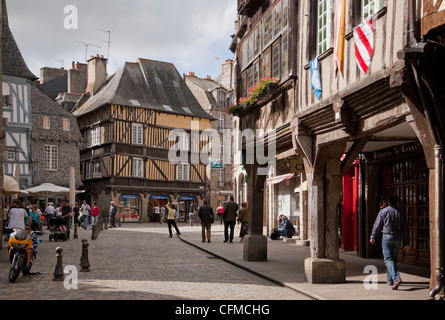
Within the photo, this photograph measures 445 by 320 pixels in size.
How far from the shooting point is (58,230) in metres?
21.2

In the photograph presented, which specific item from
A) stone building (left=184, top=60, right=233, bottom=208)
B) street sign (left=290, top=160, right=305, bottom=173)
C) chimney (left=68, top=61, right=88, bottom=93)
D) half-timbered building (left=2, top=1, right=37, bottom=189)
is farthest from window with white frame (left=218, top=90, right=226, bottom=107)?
street sign (left=290, top=160, right=305, bottom=173)

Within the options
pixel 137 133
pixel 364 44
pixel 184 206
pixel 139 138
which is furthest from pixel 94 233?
pixel 184 206

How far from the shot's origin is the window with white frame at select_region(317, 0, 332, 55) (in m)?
9.75

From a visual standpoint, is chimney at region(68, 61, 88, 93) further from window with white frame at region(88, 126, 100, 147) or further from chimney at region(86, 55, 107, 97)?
window with white frame at region(88, 126, 100, 147)

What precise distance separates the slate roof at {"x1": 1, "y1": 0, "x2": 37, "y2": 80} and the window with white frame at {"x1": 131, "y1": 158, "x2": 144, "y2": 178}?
13692 mm

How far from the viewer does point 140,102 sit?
4584 centimetres

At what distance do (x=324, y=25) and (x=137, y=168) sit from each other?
3584 centimetres

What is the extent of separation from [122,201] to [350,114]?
36.6 m

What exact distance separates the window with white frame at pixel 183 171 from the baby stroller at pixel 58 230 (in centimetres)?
2638

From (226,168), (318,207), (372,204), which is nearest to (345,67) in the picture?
(318,207)

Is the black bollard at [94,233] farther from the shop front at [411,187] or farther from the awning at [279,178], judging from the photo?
the shop front at [411,187]

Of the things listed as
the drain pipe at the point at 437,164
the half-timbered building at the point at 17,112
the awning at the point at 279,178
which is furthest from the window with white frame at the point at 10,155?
the drain pipe at the point at 437,164
